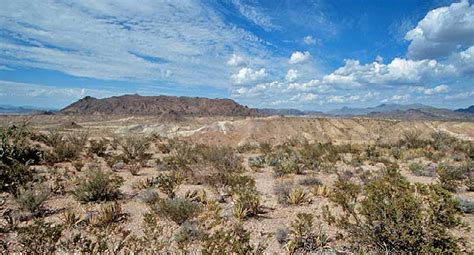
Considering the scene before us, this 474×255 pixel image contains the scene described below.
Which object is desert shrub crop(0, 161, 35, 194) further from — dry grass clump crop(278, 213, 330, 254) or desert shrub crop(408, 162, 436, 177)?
desert shrub crop(408, 162, 436, 177)

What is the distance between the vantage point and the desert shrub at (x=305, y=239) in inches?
251

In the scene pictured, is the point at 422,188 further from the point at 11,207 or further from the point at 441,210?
the point at 11,207

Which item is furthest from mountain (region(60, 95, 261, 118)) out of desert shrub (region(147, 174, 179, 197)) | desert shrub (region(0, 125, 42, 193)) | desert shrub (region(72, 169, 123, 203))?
desert shrub (region(72, 169, 123, 203))

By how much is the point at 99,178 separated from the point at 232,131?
35.3 metres

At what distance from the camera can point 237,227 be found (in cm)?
692

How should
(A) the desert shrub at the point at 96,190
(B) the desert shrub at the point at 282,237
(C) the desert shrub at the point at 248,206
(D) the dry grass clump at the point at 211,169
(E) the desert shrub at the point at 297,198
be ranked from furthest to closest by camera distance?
(D) the dry grass clump at the point at 211,169
(E) the desert shrub at the point at 297,198
(A) the desert shrub at the point at 96,190
(C) the desert shrub at the point at 248,206
(B) the desert shrub at the point at 282,237

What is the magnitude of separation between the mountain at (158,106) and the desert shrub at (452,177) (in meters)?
152

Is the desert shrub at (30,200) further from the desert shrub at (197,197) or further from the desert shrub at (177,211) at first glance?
the desert shrub at (197,197)

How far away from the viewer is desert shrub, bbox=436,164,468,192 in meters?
11.3

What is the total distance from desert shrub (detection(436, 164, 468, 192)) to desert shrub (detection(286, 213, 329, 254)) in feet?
22.6

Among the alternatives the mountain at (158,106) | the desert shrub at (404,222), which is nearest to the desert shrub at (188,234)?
the desert shrub at (404,222)

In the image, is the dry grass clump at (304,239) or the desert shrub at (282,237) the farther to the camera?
the desert shrub at (282,237)

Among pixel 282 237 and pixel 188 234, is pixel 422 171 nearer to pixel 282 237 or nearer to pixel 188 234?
pixel 282 237

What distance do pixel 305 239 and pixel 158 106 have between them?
177595mm
